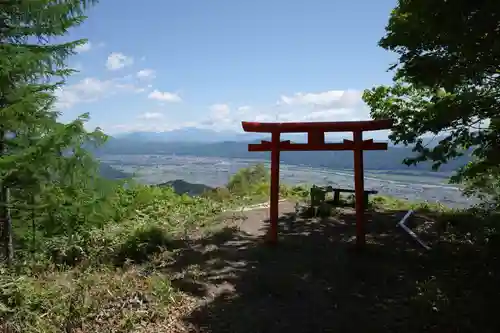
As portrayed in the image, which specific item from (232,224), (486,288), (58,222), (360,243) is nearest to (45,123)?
(58,222)

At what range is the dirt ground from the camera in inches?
201

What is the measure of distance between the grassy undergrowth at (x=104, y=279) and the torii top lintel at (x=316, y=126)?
271 centimetres

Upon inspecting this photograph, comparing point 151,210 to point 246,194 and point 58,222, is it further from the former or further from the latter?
point 58,222

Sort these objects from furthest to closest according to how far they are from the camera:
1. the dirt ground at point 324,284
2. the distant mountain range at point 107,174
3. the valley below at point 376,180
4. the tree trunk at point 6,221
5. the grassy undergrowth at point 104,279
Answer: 1. the valley below at point 376,180
2. the distant mountain range at point 107,174
3. the tree trunk at point 6,221
4. the grassy undergrowth at point 104,279
5. the dirt ground at point 324,284

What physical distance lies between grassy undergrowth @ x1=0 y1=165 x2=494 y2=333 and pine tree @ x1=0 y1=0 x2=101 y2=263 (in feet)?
3.56

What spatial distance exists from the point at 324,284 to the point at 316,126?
3.02 meters

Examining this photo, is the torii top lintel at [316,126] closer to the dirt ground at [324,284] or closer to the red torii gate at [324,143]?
the red torii gate at [324,143]

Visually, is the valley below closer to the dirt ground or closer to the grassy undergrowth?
the grassy undergrowth

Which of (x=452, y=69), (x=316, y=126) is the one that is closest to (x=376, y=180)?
(x=316, y=126)

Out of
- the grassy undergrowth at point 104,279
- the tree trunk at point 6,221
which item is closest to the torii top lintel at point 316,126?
the grassy undergrowth at point 104,279

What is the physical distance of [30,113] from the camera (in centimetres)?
706

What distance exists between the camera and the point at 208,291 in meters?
6.09

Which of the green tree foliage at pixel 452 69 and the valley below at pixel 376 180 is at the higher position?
the green tree foliage at pixel 452 69

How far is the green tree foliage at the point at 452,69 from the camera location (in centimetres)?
528
